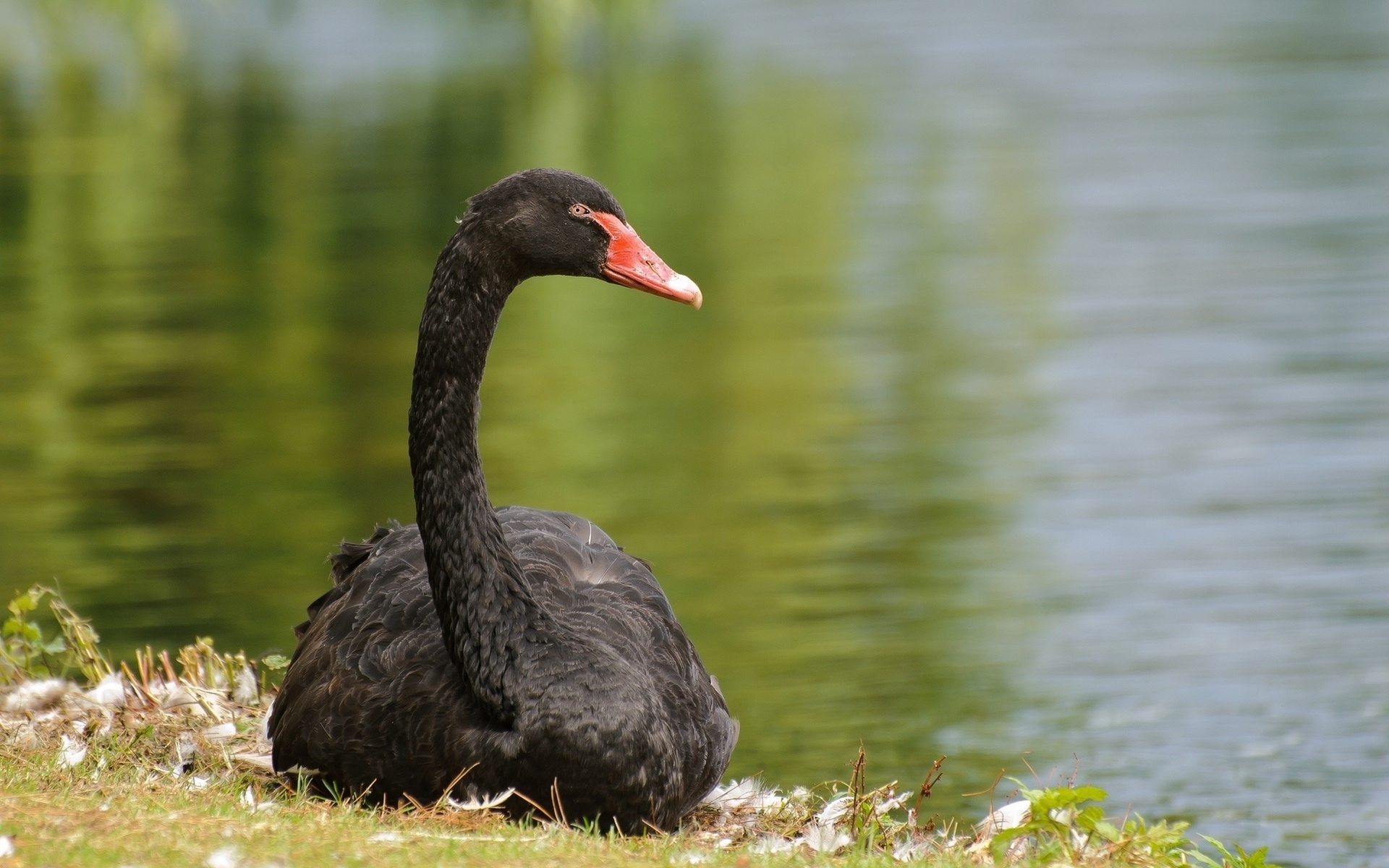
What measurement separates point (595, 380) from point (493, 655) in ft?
32.5

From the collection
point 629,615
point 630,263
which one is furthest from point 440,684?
point 630,263

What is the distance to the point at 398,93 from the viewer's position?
30766mm

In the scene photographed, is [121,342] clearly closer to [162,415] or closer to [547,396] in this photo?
[162,415]

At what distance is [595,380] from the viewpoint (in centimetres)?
1578

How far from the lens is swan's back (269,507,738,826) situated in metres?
5.93

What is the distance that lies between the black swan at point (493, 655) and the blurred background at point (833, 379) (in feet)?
7.44

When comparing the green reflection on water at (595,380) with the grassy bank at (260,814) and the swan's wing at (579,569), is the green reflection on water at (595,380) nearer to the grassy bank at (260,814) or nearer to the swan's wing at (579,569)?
the swan's wing at (579,569)

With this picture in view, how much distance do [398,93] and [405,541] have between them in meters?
24.7

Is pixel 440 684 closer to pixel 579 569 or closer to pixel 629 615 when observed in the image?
pixel 629 615

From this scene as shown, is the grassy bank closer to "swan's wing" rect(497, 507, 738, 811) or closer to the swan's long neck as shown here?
"swan's wing" rect(497, 507, 738, 811)

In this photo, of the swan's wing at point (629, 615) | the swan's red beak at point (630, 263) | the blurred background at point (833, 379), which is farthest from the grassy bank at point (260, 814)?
the blurred background at point (833, 379)

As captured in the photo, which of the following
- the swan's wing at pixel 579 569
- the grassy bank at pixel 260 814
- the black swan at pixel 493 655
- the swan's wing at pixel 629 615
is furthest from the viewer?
the swan's wing at pixel 579 569

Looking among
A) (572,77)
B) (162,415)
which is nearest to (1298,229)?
(162,415)

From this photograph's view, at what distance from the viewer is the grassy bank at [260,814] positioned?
16.1 feet
